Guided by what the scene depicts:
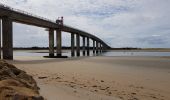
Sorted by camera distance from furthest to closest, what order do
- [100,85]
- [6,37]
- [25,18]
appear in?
[25,18], [6,37], [100,85]

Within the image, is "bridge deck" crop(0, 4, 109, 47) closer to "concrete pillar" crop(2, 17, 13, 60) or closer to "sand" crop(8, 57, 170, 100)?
"concrete pillar" crop(2, 17, 13, 60)

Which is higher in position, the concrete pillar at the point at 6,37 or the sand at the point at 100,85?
the concrete pillar at the point at 6,37

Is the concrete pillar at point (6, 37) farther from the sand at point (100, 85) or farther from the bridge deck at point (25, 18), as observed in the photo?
the sand at point (100, 85)

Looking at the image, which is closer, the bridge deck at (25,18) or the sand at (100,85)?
the sand at (100,85)

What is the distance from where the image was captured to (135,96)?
9172 millimetres

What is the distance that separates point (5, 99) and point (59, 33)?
6234 cm

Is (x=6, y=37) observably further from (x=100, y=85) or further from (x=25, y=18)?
(x=100, y=85)

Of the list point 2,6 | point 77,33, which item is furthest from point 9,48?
point 77,33

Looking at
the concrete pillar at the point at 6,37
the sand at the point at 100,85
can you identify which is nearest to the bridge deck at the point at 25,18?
the concrete pillar at the point at 6,37

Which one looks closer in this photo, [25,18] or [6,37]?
[6,37]

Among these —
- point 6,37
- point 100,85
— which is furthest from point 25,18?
point 100,85

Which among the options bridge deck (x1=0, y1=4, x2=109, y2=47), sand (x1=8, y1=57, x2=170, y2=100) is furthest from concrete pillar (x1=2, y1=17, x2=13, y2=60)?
sand (x1=8, y1=57, x2=170, y2=100)

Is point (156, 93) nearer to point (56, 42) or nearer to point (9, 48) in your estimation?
point (9, 48)

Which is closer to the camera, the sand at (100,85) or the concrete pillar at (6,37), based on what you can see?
the sand at (100,85)
